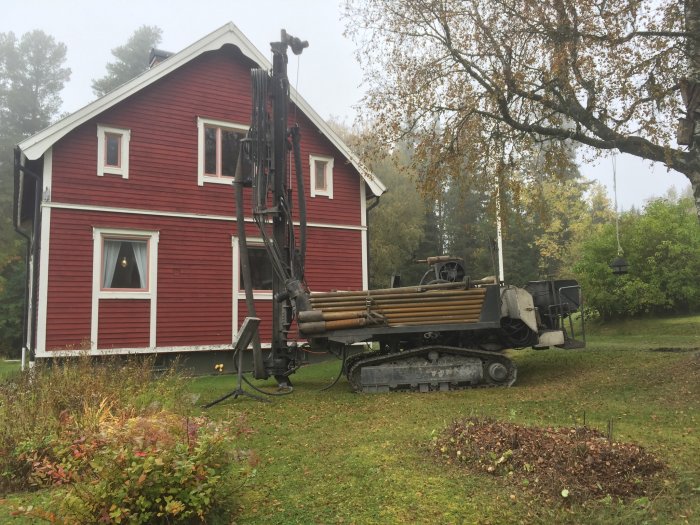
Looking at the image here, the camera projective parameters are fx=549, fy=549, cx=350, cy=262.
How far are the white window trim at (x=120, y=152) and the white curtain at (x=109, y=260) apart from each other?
1.67m

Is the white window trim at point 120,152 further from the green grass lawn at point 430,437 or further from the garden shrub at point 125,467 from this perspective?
the garden shrub at point 125,467

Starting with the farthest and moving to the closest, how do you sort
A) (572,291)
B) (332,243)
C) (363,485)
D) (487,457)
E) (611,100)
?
(332,243) → (572,291) → (611,100) → (487,457) → (363,485)

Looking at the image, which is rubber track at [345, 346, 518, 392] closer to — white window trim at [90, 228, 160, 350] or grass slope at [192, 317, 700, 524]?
grass slope at [192, 317, 700, 524]

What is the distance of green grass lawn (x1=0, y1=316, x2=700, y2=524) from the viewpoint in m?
3.81

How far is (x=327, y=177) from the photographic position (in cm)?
1628

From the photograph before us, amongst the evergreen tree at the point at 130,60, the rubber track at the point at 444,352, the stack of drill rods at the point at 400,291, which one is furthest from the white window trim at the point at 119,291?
the evergreen tree at the point at 130,60

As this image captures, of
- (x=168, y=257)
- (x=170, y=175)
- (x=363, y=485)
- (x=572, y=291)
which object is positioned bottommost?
(x=363, y=485)

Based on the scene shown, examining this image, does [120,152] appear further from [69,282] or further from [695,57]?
[695,57]

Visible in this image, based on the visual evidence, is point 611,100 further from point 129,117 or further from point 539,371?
point 129,117

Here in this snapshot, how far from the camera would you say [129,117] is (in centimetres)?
1364

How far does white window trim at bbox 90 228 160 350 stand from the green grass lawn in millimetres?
3116

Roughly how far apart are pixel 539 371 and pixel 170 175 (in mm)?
9934

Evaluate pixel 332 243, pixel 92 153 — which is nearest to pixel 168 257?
pixel 92 153

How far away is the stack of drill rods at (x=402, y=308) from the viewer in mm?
9383
